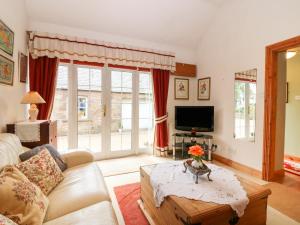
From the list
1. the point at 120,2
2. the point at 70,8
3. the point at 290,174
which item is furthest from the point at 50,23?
the point at 290,174

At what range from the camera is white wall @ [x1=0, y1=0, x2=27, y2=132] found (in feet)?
7.41

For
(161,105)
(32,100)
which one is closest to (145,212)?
(32,100)

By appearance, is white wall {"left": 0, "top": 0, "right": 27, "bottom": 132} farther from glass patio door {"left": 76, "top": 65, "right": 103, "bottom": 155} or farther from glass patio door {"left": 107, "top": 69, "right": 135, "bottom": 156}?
glass patio door {"left": 107, "top": 69, "right": 135, "bottom": 156}

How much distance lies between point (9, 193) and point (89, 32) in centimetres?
319

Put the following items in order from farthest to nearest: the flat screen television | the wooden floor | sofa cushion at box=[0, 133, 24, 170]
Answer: the flat screen television, the wooden floor, sofa cushion at box=[0, 133, 24, 170]

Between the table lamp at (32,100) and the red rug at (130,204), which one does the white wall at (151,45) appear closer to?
the table lamp at (32,100)

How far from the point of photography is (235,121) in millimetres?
3521

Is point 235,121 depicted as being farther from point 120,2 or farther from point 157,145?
point 120,2

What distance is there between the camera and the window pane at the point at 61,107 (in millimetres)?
3457

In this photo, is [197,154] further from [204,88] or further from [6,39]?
[204,88]

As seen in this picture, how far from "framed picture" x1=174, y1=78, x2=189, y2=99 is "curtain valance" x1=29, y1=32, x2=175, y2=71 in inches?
15.3

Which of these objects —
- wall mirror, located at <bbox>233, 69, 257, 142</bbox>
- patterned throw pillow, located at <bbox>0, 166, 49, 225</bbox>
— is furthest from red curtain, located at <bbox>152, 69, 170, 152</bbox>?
patterned throw pillow, located at <bbox>0, 166, 49, 225</bbox>

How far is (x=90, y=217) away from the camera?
122 cm

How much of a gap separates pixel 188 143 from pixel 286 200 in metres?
2.23
